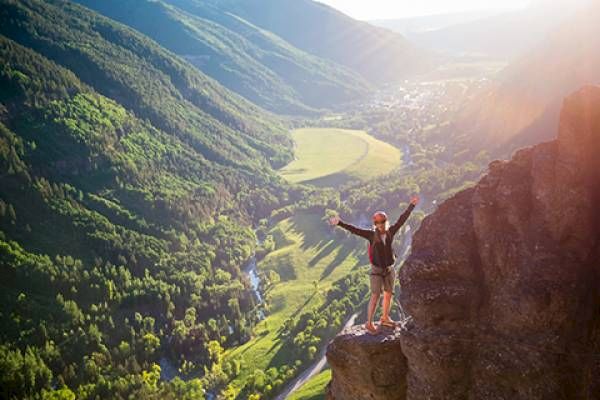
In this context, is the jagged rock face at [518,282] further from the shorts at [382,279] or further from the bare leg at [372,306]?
the bare leg at [372,306]

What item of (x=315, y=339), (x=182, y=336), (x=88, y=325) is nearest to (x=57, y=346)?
(x=88, y=325)

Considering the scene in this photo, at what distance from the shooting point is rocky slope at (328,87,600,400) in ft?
89.8

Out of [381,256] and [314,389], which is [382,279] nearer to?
[381,256]

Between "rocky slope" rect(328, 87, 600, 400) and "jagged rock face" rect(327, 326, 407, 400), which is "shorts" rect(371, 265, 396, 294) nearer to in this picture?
"rocky slope" rect(328, 87, 600, 400)

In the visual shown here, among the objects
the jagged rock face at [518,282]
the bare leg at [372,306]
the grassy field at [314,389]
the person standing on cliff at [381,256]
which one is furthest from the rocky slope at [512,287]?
the grassy field at [314,389]

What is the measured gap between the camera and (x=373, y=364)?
33594 mm

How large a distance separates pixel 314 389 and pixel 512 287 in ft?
376

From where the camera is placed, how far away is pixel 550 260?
96.3 feet

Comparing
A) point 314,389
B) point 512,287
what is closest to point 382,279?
point 512,287

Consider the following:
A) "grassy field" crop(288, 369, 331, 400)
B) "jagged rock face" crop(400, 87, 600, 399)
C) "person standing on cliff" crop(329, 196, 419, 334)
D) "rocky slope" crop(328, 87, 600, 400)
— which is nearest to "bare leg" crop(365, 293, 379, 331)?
"person standing on cliff" crop(329, 196, 419, 334)

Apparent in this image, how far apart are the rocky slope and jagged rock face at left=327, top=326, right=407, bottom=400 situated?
0.10 meters

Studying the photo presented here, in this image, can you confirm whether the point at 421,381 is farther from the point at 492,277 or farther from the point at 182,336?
the point at 182,336

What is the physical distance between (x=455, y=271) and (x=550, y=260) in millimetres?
5911

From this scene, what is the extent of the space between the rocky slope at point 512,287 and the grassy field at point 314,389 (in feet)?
319
